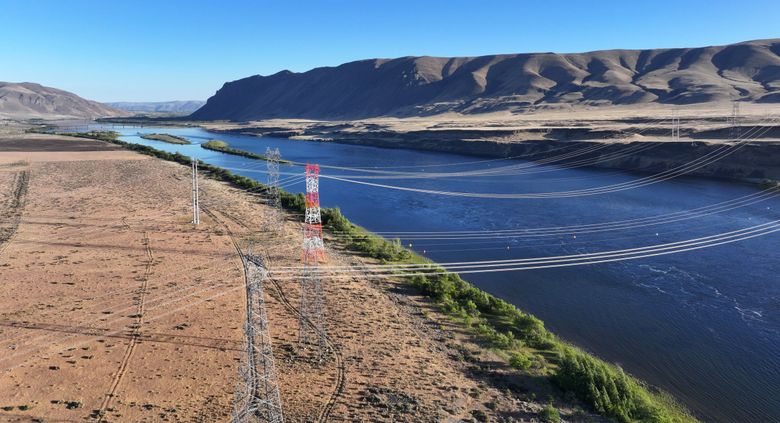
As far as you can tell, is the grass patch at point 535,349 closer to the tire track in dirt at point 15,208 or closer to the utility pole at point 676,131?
the tire track in dirt at point 15,208

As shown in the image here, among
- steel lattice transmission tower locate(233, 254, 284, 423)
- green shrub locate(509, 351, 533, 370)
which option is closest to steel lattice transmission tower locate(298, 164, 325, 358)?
steel lattice transmission tower locate(233, 254, 284, 423)

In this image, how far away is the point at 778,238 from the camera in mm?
28969

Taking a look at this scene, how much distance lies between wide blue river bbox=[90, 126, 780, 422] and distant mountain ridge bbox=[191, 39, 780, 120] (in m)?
68.6

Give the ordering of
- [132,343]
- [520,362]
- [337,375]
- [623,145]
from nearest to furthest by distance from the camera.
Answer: [337,375]
[520,362]
[132,343]
[623,145]

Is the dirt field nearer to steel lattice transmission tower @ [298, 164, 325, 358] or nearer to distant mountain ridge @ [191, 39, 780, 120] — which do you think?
steel lattice transmission tower @ [298, 164, 325, 358]

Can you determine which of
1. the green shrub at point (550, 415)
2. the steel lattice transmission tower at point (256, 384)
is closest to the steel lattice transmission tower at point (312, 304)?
the steel lattice transmission tower at point (256, 384)

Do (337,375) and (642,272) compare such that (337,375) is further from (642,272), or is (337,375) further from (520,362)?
(642,272)

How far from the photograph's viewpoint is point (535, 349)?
1574 cm

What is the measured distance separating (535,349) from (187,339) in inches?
426

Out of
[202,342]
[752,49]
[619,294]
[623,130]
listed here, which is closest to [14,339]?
[202,342]

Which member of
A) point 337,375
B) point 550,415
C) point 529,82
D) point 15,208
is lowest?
point 550,415

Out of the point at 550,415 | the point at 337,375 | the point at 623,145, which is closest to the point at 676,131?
the point at 623,145

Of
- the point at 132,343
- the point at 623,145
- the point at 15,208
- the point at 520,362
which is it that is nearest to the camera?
the point at 520,362

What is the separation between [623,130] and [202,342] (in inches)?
2422
